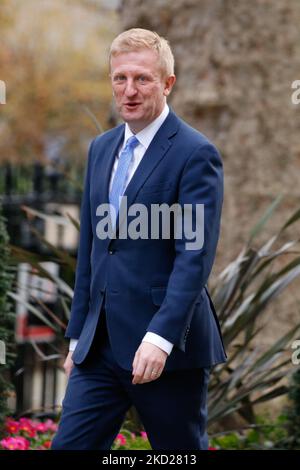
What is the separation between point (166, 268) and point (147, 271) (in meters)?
0.06

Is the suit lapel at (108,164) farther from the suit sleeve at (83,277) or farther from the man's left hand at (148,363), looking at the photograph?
the man's left hand at (148,363)

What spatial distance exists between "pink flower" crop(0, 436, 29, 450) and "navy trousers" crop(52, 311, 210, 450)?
4.22 feet

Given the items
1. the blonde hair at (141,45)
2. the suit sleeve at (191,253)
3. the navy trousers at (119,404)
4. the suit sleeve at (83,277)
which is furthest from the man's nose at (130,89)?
the navy trousers at (119,404)

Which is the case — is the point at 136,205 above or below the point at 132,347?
above

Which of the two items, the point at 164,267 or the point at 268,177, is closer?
the point at 164,267

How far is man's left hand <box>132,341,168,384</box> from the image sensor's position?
319 cm

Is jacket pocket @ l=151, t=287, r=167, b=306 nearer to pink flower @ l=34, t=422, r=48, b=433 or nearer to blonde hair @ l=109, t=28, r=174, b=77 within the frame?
blonde hair @ l=109, t=28, r=174, b=77

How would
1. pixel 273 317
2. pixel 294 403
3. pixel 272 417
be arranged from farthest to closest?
pixel 273 317, pixel 272 417, pixel 294 403

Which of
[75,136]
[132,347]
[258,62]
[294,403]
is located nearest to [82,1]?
[75,136]

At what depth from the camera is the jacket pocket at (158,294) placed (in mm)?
3352

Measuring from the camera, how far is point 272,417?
624cm

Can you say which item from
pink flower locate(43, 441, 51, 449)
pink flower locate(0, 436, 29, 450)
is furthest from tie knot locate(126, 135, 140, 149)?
pink flower locate(43, 441, 51, 449)
